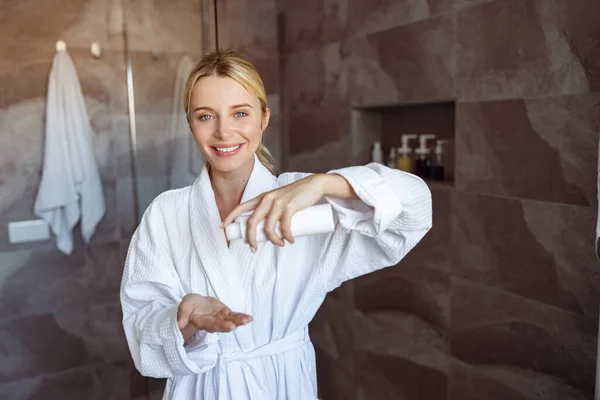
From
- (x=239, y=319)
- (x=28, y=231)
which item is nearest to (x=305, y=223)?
(x=239, y=319)

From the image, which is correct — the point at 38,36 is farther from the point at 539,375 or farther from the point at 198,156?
the point at 539,375

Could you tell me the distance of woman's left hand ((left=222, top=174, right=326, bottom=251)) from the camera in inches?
29.0

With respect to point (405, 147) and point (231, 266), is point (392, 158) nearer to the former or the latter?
point (405, 147)

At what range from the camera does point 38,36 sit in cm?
201

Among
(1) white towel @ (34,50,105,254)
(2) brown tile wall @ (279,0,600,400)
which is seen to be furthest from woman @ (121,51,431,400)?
(1) white towel @ (34,50,105,254)

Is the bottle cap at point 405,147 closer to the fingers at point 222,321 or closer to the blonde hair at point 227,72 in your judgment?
the blonde hair at point 227,72

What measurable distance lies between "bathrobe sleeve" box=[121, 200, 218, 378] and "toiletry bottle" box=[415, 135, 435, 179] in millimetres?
1061

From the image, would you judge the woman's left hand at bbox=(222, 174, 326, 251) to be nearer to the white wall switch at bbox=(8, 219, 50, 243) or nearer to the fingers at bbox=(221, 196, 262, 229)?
the fingers at bbox=(221, 196, 262, 229)

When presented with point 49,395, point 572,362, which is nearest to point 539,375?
point 572,362

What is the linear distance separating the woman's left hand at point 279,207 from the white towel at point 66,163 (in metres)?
1.56

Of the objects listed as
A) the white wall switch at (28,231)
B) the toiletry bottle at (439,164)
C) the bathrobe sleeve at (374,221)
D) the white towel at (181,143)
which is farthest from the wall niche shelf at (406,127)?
the white wall switch at (28,231)

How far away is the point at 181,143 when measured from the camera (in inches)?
88.8

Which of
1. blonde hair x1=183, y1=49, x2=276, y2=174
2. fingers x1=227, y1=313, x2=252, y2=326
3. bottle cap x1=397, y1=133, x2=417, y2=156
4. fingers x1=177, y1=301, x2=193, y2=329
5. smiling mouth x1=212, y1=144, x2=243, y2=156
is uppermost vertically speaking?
blonde hair x1=183, y1=49, x2=276, y2=174

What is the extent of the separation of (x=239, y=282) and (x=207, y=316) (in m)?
0.23
